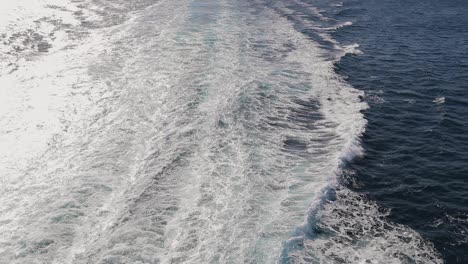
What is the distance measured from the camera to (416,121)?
22.0m

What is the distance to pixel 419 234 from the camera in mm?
14148

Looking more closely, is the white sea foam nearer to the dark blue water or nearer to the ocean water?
the ocean water

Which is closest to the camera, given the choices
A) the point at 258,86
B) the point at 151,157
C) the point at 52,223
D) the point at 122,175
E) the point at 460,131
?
the point at 52,223

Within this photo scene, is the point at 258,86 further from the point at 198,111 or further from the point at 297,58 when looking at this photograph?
the point at 297,58

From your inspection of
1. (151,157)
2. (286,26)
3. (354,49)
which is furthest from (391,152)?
(286,26)

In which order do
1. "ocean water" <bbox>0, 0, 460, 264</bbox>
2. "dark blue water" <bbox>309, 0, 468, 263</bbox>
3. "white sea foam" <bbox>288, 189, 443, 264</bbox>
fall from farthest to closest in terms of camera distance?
"dark blue water" <bbox>309, 0, 468, 263</bbox> → "ocean water" <bbox>0, 0, 460, 264</bbox> → "white sea foam" <bbox>288, 189, 443, 264</bbox>

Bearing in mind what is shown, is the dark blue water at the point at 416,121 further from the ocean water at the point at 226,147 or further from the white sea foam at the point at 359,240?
the white sea foam at the point at 359,240

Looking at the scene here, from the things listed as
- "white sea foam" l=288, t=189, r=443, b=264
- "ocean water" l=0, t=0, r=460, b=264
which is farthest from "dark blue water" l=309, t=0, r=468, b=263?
"white sea foam" l=288, t=189, r=443, b=264

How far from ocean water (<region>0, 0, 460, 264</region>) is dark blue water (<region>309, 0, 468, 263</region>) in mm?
94

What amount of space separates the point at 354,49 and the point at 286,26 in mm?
8499

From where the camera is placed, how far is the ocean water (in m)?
13.2

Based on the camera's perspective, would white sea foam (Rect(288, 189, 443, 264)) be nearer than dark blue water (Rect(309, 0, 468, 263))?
Yes

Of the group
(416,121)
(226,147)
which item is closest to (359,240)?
(226,147)

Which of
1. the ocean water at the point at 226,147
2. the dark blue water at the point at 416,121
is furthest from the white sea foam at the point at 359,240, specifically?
the dark blue water at the point at 416,121
